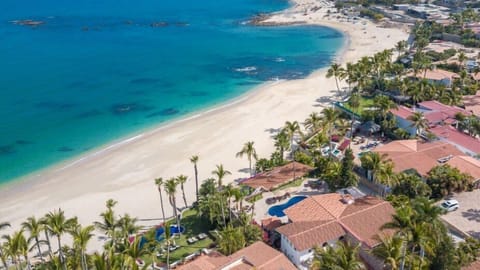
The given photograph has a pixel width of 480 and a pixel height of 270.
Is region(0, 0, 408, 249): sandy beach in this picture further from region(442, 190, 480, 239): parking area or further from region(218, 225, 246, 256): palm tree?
region(442, 190, 480, 239): parking area

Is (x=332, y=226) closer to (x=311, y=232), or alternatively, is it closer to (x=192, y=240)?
(x=311, y=232)

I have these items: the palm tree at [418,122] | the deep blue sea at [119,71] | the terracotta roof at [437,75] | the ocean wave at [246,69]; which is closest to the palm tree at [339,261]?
the palm tree at [418,122]

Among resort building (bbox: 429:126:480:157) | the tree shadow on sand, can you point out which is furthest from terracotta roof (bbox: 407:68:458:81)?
the tree shadow on sand

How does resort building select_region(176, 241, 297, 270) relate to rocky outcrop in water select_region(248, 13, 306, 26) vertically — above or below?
below

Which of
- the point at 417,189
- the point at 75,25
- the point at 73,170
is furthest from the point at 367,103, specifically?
the point at 75,25

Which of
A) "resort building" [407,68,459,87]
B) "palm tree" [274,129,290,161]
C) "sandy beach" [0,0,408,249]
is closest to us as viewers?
"sandy beach" [0,0,408,249]

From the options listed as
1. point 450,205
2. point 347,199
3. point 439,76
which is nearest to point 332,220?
point 347,199

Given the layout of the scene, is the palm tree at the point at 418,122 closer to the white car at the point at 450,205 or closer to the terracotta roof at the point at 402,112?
the terracotta roof at the point at 402,112
